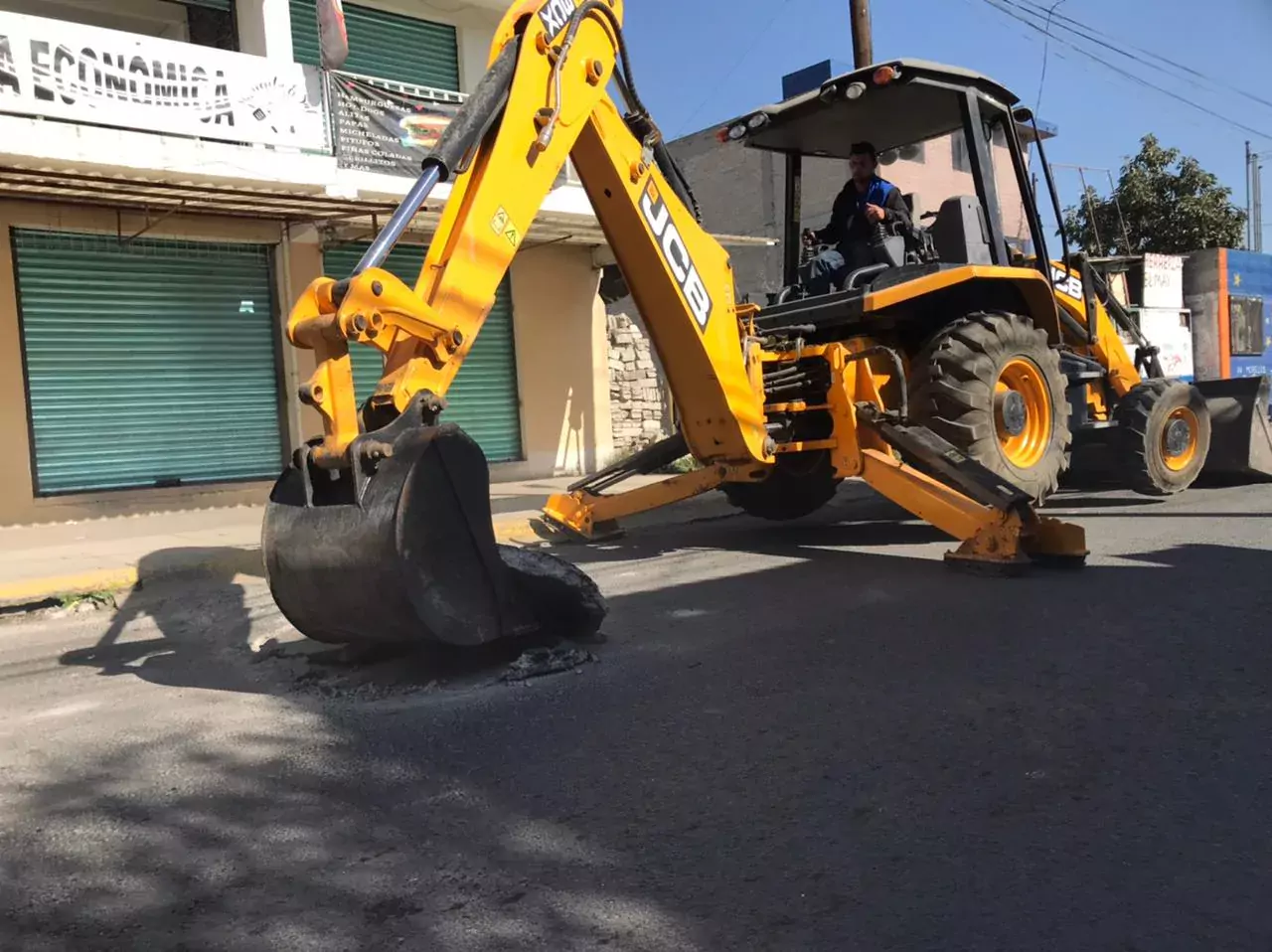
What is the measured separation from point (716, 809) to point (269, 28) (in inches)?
423

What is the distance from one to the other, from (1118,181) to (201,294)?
19.6 metres

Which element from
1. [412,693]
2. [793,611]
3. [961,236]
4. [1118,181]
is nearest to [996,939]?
[412,693]

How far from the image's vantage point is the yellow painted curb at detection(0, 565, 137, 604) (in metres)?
6.42

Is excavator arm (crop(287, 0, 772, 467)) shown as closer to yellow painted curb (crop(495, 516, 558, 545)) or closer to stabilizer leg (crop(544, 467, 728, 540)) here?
stabilizer leg (crop(544, 467, 728, 540))

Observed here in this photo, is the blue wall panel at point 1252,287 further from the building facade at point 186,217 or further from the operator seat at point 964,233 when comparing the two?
the operator seat at point 964,233

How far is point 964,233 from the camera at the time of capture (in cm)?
727

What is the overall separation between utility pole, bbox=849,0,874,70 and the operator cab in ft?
19.6

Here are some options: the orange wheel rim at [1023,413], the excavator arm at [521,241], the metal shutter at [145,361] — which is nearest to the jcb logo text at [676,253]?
the excavator arm at [521,241]

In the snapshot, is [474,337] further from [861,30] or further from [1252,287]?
[1252,287]

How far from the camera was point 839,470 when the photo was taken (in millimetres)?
6641

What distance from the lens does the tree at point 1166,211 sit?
22109 millimetres

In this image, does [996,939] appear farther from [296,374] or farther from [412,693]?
[296,374]

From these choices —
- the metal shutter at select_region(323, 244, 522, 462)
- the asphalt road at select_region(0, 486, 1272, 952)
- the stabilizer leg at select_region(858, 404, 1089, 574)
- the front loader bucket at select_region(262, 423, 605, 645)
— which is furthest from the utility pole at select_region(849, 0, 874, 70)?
the front loader bucket at select_region(262, 423, 605, 645)

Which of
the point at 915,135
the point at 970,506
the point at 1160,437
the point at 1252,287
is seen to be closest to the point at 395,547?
the point at 970,506
